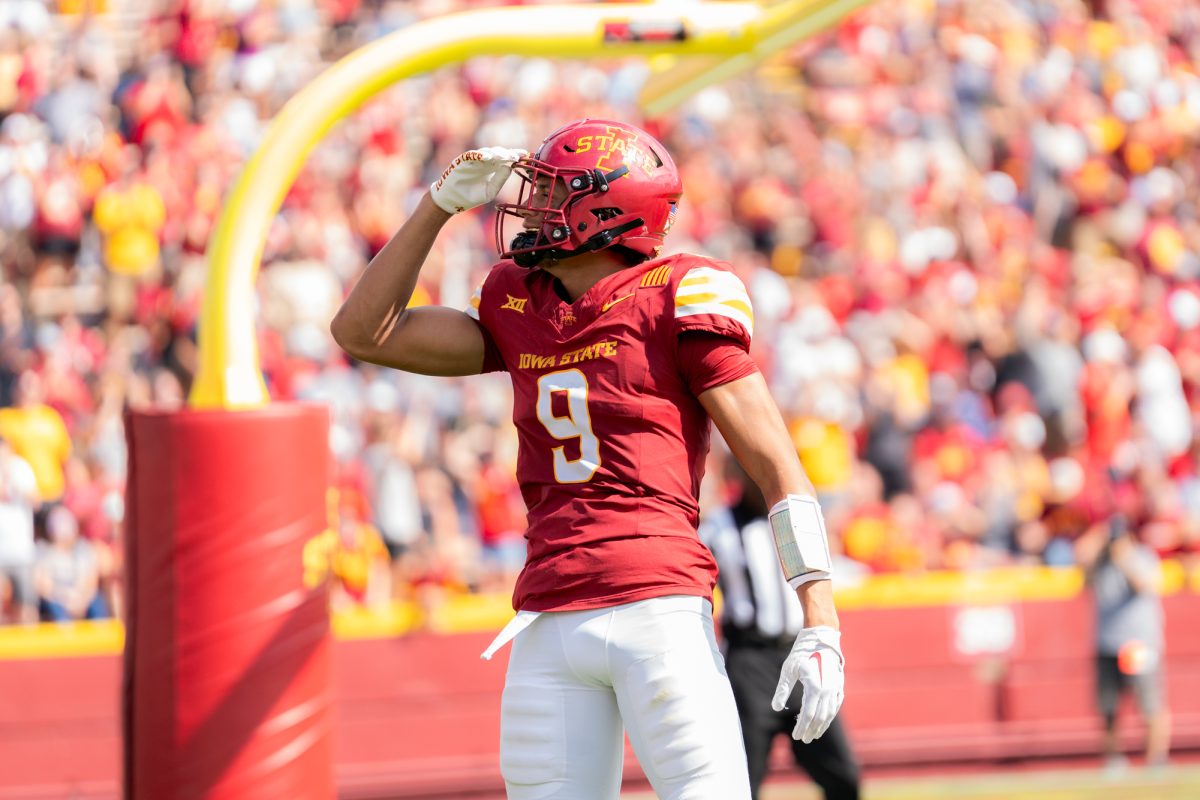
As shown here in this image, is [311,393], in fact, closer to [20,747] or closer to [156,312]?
[156,312]

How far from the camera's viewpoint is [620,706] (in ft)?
10.4

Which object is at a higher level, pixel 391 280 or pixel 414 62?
pixel 414 62

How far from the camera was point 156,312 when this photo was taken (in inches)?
386

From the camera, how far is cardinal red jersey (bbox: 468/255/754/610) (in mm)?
3182

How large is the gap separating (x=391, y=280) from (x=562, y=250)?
1.20 ft

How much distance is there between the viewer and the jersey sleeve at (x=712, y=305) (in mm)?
3162

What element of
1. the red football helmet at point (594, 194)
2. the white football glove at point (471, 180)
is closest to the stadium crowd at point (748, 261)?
the white football glove at point (471, 180)

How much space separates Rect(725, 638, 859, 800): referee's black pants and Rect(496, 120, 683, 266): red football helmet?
266 cm

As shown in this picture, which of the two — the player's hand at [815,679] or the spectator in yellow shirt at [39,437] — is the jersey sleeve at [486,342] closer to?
the player's hand at [815,679]

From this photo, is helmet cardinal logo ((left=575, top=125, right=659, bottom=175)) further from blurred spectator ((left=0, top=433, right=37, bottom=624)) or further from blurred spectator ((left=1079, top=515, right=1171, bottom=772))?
blurred spectator ((left=1079, top=515, right=1171, bottom=772))

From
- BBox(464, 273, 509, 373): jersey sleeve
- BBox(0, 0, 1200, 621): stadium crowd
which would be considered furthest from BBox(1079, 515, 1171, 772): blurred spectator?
BBox(464, 273, 509, 373): jersey sleeve

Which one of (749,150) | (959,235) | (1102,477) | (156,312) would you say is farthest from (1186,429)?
(156,312)

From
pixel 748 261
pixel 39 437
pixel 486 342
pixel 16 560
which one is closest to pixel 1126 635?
pixel 748 261

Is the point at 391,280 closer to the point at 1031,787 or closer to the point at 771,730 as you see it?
the point at 771,730
